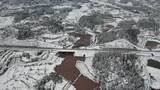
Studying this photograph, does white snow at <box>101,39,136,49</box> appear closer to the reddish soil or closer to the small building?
the small building

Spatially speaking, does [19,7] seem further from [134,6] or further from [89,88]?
[89,88]

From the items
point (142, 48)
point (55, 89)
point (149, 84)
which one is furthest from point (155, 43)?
point (55, 89)

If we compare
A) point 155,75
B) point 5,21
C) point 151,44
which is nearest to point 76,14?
point 5,21

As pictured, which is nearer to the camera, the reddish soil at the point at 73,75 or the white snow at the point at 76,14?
the reddish soil at the point at 73,75

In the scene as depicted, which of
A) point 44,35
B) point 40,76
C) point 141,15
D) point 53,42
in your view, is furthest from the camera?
point 141,15

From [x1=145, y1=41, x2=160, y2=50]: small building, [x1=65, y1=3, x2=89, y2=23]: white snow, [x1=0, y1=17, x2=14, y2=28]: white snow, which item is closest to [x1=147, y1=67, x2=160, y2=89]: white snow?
[x1=145, y1=41, x2=160, y2=50]: small building

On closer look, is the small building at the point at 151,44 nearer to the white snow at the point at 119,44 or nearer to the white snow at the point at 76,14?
the white snow at the point at 119,44

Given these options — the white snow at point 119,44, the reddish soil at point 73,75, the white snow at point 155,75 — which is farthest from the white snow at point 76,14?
the white snow at point 155,75

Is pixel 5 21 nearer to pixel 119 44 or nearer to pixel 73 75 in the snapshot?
pixel 73 75
